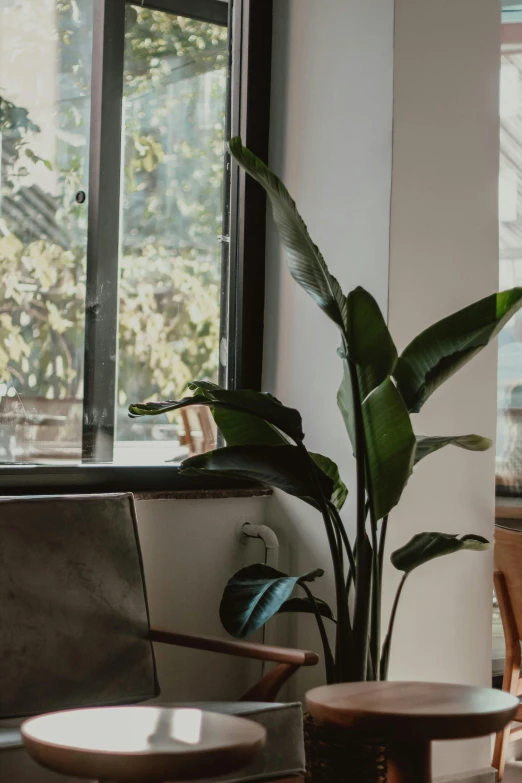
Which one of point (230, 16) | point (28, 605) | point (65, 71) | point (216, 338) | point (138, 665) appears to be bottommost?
point (138, 665)

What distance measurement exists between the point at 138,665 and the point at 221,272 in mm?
1359

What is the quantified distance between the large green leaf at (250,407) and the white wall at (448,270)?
50 centimetres

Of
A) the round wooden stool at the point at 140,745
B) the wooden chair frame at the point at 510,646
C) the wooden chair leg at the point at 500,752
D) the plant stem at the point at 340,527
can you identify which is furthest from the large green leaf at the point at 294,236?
the wooden chair leg at the point at 500,752

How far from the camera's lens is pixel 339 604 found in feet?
7.61

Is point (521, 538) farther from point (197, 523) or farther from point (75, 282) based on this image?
point (75, 282)

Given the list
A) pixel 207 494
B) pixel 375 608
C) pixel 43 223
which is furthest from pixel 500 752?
pixel 43 223

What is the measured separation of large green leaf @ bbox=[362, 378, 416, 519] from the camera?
2084mm

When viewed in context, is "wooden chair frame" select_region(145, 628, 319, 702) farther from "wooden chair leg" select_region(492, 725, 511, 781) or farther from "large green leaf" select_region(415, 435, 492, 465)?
"wooden chair leg" select_region(492, 725, 511, 781)

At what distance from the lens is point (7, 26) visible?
2.84 metres

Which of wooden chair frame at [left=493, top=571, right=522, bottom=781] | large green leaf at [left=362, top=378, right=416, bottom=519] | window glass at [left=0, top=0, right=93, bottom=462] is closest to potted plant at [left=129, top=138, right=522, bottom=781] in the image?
large green leaf at [left=362, top=378, right=416, bottom=519]

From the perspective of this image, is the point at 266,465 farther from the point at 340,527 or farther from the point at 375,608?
the point at 375,608

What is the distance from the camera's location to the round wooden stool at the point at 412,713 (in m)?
1.66

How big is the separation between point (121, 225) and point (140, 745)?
184 centimetres

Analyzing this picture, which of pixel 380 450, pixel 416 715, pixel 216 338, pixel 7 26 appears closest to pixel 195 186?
pixel 216 338
